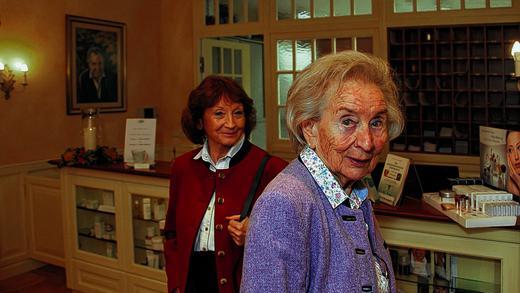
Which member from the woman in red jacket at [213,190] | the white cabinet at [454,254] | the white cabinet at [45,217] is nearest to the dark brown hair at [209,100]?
the woman in red jacket at [213,190]

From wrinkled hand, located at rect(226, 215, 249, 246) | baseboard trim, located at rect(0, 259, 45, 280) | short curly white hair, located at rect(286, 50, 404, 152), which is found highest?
short curly white hair, located at rect(286, 50, 404, 152)

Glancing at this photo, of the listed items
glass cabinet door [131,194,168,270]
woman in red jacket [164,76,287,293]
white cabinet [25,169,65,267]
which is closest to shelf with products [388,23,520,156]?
glass cabinet door [131,194,168,270]

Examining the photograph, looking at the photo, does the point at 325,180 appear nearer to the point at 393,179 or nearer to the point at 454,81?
the point at 393,179

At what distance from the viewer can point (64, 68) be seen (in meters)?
5.25

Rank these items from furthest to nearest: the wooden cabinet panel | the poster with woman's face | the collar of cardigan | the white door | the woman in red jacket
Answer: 1. the white door
2. the wooden cabinet panel
3. the poster with woman's face
4. the woman in red jacket
5. the collar of cardigan

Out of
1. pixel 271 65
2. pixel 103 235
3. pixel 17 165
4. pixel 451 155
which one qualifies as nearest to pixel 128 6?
pixel 271 65

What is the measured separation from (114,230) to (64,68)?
2112mm

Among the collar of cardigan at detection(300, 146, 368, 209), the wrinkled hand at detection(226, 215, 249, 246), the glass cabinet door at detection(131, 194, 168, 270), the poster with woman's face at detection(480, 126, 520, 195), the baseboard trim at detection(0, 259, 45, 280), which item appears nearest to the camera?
the collar of cardigan at detection(300, 146, 368, 209)

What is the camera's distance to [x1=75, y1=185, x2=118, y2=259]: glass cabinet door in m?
3.86

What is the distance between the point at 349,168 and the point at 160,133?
18.0ft

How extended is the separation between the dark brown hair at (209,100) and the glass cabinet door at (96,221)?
1682 millimetres

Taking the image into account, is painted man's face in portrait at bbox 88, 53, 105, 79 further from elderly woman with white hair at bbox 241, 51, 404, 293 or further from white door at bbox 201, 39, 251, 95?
elderly woman with white hair at bbox 241, 51, 404, 293

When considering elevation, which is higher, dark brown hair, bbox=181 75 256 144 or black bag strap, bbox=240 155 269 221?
dark brown hair, bbox=181 75 256 144

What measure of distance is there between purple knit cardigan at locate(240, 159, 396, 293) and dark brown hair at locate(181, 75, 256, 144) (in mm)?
1072
